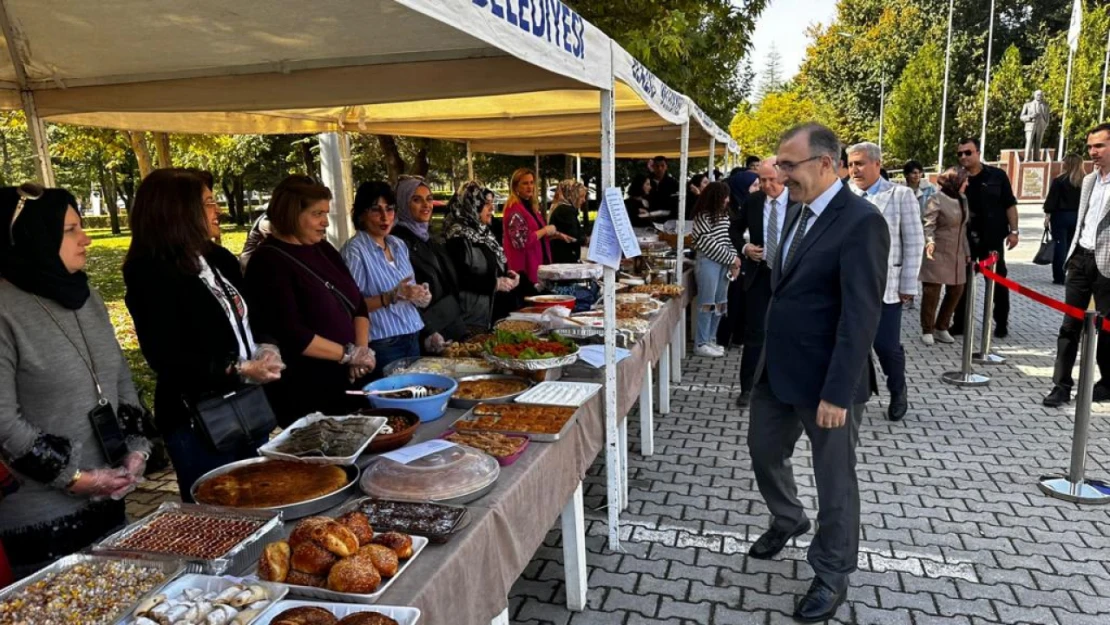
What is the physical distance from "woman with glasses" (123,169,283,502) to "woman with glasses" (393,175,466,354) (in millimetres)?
1619

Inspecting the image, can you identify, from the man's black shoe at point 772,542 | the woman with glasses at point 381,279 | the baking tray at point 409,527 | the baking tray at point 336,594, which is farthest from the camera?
the woman with glasses at point 381,279

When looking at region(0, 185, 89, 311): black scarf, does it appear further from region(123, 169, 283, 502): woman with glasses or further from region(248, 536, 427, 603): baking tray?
region(248, 536, 427, 603): baking tray

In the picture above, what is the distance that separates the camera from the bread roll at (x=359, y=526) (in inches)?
63.9

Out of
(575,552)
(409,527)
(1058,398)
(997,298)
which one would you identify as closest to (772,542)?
(575,552)

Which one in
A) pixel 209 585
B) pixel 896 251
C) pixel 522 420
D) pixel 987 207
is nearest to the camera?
pixel 209 585

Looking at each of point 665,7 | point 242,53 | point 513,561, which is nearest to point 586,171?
point 665,7

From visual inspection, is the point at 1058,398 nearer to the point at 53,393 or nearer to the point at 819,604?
the point at 819,604

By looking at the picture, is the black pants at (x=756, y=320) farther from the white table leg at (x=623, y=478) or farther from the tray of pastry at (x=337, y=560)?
the tray of pastry at (x=337, y=560)

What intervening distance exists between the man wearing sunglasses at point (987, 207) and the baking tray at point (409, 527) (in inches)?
278

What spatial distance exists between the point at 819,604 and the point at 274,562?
2.27 metres

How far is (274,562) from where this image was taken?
1.52 m

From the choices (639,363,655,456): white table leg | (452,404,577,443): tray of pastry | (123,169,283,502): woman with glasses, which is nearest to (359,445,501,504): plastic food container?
(452,404,577,443): tray of pastry

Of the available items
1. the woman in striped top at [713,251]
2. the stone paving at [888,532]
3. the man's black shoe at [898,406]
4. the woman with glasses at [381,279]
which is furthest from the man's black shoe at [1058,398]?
the woman with glasses at [381,279]

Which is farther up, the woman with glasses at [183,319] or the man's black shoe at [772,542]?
the woman with glasses at [183,319]
